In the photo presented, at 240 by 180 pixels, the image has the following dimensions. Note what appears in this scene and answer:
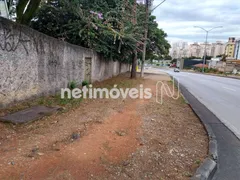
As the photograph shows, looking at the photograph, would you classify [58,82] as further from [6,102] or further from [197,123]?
[197,123]

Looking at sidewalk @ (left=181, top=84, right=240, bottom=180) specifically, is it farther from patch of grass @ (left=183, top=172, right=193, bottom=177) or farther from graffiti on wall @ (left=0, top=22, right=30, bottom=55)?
graffiti on wall @ (left=0, top=22, right=30, bottom=55)

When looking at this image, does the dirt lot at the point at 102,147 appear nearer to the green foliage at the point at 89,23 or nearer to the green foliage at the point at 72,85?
the green foliage at the point at 72,85

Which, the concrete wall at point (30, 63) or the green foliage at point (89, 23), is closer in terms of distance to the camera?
the concrete wall at point (30, 63)

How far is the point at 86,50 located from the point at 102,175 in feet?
24.7

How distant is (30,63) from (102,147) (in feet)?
11.9

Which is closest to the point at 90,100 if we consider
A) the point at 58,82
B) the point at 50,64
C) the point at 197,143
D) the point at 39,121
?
the point at 58,82

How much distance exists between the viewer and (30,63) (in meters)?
5.30

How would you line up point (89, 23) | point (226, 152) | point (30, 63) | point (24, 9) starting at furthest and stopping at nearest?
point (89, 23)
point (24, 9)
point (30, 63)
point (226, 152)

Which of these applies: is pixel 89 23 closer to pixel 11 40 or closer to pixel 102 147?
pixel 11 40

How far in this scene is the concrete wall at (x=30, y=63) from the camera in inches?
176

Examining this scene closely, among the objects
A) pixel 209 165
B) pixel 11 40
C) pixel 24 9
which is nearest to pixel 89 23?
pixel 24 9

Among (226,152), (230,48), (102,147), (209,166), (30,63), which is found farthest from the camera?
(230,48)

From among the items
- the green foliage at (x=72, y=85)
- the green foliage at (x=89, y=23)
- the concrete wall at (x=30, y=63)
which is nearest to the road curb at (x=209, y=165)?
the concrete wall at (x=30, y=63)

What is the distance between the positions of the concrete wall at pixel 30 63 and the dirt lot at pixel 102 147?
4.46 ft
